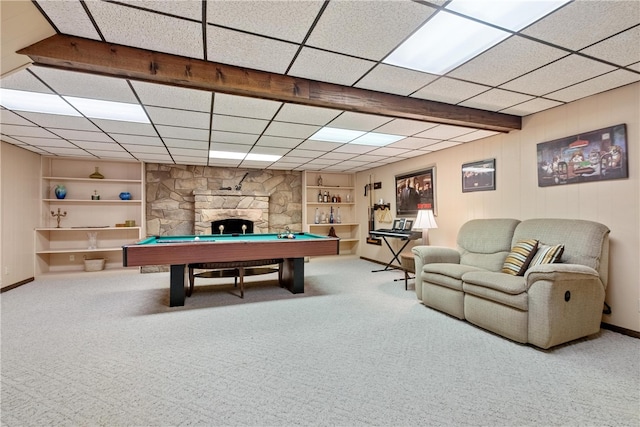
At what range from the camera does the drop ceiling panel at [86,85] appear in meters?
2.38

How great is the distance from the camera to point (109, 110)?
3.24 metres

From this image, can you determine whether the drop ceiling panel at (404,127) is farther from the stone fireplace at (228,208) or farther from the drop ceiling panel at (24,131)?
the drop ceiling panel at (24,131)

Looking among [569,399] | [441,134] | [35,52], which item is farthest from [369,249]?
[35,52]

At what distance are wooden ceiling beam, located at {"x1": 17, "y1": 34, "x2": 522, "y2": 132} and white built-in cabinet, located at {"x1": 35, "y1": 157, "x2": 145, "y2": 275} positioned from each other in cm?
472

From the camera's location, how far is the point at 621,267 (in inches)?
113

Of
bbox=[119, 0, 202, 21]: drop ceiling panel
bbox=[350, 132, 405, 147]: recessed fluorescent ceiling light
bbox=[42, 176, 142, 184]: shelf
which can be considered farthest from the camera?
bbox=[42, 176, 142, 184]: shelf

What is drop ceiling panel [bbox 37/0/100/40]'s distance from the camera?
1.69m

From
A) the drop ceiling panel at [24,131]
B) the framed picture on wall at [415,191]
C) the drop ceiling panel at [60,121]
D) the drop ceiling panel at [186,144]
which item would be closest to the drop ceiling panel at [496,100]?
the framed picture on wall at [415,191]

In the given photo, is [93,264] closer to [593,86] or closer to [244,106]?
[244,106]

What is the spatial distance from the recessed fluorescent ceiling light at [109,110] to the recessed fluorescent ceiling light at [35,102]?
112 mm

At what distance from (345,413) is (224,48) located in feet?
8.50

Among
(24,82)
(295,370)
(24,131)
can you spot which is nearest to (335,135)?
(295,370)

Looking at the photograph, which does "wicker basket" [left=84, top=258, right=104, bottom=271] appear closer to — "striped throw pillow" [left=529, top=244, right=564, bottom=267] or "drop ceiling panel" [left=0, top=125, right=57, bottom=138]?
"drop ceiling panel" [left=0, top=125, right=57, bottom=138]

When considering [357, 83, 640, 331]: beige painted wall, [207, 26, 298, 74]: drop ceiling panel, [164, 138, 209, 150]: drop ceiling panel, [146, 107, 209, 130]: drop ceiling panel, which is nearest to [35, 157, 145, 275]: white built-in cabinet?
[164, 138, 209, 150]: drop ceiling panel
